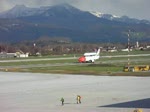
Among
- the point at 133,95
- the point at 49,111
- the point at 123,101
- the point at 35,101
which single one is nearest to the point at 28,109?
the point at 49,111

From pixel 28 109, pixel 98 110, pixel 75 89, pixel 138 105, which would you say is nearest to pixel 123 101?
pixel 138 105

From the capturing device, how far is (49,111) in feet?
127

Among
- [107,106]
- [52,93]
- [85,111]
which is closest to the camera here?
[85,111]

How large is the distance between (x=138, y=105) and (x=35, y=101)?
439 inches

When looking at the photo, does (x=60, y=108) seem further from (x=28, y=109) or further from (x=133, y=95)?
(x=133, y=95)

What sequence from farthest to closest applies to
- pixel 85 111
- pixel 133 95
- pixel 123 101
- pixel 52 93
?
pixel 52 93, pixel 133 95, pixel 123 101, pixel 85 111

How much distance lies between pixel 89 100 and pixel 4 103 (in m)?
8.80

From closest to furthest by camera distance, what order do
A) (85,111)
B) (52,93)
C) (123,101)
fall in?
(85,111) → (123,101) → (52,93)

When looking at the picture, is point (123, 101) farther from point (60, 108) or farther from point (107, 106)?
point (60, 108)

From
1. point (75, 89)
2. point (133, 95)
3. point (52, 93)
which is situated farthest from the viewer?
point (75, 89)

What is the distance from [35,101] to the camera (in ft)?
149

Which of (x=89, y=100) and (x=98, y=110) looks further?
(x=89, y=100)

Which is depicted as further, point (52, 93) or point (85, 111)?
point (52, 93)

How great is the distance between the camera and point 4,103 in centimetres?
4512
